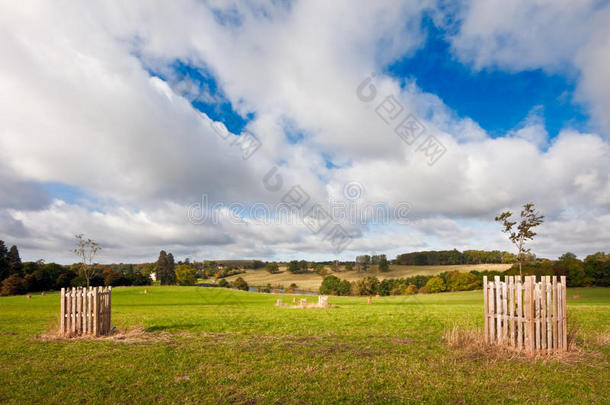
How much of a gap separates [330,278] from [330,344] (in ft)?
246

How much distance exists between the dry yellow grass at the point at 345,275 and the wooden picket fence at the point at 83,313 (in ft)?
256

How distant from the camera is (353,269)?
109 meters

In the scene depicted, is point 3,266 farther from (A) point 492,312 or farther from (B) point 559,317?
(B) point 559,317

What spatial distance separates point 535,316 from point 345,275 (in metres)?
88.7

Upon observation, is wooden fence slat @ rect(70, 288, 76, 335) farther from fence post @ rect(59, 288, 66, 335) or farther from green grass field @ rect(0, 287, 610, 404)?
green grass field @ rect(0, 287, 610, 404)

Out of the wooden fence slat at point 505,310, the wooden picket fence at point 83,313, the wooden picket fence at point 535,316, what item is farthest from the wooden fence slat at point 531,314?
the wooden picket fence at point 83,313

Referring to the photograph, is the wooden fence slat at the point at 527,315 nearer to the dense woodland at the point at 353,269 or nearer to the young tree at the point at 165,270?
the dense woodland at the point at 353,269

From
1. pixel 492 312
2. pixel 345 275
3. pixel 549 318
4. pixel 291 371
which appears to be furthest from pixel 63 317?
pixel 345 275

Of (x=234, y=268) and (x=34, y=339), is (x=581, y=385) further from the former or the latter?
(x=234, y=268)

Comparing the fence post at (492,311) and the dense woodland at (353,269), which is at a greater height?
Result: the fence post at (492,311)

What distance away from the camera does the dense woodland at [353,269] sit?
2443 inches

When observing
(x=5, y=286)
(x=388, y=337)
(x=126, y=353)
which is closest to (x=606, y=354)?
(x=388, y=337)

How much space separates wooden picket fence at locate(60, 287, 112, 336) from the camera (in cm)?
1326

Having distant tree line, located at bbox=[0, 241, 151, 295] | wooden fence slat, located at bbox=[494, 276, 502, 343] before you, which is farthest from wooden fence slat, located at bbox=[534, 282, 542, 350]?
distant tree line, located at bbox=[0, 241, 151, 295]
